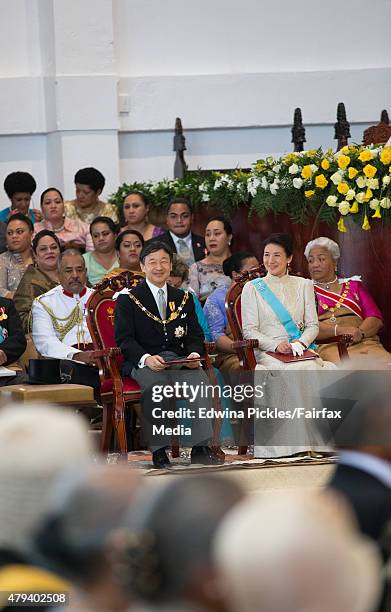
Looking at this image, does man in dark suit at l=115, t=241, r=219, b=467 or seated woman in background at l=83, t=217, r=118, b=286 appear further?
seated woman in background at l=83, t=217, r=118, b=286

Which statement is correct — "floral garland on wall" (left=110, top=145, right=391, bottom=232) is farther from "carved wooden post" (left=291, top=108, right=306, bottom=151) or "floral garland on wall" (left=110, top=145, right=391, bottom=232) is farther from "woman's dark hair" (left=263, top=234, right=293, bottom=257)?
"carved wooden post" (left=291, top=108, right=306, bottom=151)

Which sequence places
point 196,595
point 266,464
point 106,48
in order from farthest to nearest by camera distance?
point 106,48, point 266,464, point 196,595

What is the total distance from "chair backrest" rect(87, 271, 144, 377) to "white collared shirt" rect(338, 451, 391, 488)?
4.52 meters

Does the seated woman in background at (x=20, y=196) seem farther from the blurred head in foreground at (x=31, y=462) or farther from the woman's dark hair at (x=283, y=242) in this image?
the blurred head in foreground at (x=31, y=462)

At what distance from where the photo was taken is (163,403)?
5984mm

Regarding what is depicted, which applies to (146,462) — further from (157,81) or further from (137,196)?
(157,81)

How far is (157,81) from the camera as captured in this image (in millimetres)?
11180

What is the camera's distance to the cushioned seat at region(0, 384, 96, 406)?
5676 millimetres

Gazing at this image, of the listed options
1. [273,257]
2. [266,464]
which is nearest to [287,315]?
[273,257]

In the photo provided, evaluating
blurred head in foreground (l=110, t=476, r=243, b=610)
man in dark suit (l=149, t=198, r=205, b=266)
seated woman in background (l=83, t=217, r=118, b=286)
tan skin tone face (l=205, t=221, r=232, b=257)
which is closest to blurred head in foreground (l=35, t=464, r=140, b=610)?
blurred head in foreground (l=110, t=476, r=243, b=610)

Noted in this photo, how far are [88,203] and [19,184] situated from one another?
0.67 metres

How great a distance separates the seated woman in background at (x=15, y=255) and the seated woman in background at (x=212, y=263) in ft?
3.47

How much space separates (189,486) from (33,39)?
10081 millimetres

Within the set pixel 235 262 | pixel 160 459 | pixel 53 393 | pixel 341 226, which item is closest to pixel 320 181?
pixel 341 226
